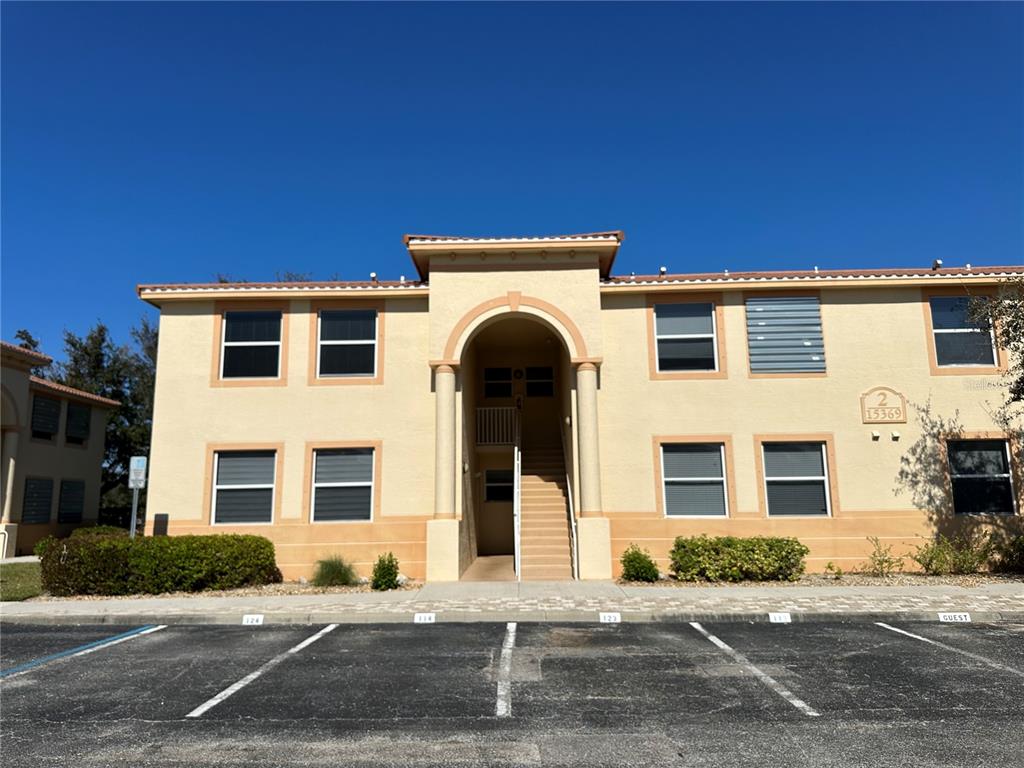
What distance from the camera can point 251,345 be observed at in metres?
15.7

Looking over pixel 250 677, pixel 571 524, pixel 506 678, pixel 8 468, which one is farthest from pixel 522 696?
pixel 8 468

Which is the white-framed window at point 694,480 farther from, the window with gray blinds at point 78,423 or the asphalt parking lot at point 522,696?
the window with gray blinds at point 78,423

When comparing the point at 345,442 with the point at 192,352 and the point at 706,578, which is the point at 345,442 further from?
the point at 706,578

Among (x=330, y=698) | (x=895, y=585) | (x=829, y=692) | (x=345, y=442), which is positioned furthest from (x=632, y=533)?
(x=330, y=698)

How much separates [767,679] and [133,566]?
10.9 meters

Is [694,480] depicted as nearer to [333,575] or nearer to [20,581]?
[333,575]

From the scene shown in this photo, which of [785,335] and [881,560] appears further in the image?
[785,335]

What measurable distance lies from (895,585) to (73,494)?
24.9 meters

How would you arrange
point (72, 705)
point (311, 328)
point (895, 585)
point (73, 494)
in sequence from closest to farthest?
point (72, 705) → point (895, 585) → point (311, 328) → point (73, 494)

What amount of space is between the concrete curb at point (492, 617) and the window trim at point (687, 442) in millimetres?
4615

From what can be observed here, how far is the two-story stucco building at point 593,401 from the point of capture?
14.7 meters

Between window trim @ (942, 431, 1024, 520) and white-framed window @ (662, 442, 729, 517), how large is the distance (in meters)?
4.76

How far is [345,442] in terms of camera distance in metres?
15.1

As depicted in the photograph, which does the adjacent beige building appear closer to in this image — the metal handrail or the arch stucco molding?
the arch stucco molding
